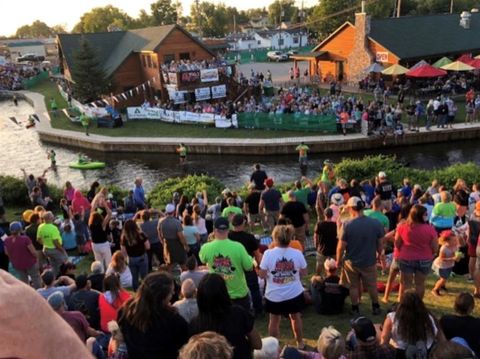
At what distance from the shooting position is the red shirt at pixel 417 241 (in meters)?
7.28

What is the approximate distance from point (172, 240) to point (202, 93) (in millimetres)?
26620

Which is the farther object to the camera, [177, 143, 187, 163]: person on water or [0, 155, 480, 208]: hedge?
[177, 143, 187, 163]: person on water

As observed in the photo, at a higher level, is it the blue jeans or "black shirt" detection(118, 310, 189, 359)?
"black shirt" detection(118, 310, 189, 359)

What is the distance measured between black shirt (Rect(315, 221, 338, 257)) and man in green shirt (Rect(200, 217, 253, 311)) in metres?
2.78

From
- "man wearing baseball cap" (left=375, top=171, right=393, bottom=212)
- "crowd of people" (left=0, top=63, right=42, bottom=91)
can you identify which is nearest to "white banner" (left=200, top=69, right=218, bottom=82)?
"man wearing baseball cap" (left=375, top=171, right=393, bottom=212)

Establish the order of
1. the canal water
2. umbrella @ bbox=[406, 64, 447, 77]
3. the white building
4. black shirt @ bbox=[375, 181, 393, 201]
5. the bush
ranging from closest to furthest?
black shirt @ bbox=[375, 181, 393, 201], the bush, the canal water, umbrella @ bbox=[406, 64, 447, 77], the white building

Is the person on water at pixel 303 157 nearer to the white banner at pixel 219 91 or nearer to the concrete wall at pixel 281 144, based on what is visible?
the concrete wall at pixel 281 144

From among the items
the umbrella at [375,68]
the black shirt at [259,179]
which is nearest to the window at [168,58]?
the umbrella at [375,68]

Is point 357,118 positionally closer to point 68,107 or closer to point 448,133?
point 448,133

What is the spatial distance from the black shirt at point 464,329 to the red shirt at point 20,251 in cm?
733

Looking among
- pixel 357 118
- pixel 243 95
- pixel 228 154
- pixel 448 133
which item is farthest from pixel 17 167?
pixel 448 133

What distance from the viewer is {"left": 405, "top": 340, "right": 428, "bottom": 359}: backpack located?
16.9 feet

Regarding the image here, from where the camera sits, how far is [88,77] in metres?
37.7

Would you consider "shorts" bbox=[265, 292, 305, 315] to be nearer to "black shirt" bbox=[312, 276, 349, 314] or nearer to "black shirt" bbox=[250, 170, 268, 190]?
"black shirt" bbox=[312, 276, 349, 314]
